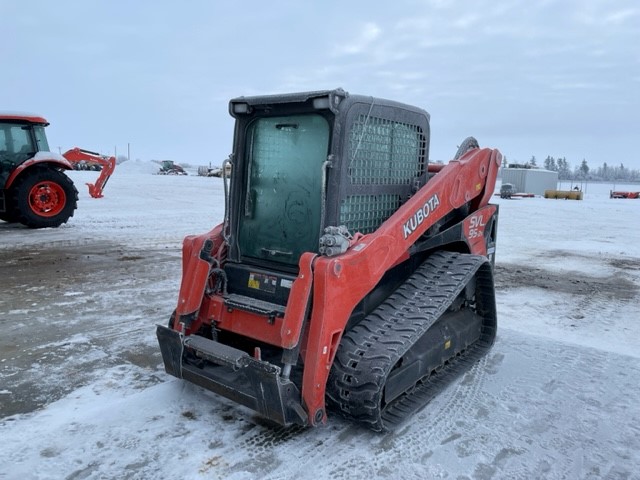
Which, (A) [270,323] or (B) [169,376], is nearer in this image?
(A) [270,323]

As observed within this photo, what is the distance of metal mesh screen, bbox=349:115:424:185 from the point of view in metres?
3.77

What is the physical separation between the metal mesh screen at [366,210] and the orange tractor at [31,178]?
Answer: 990 cm

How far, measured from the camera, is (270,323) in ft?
11.8

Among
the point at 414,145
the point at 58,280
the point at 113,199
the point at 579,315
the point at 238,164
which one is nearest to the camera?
the point at 238,164

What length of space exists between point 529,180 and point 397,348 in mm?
42089

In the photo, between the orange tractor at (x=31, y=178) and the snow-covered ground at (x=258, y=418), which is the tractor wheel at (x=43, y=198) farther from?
the snow-covered ground at (x=258, y=418)

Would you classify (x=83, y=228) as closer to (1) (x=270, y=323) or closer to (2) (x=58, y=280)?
(2) (x=58, y=280)

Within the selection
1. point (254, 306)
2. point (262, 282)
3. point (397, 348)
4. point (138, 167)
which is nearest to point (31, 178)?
point (262, 282)

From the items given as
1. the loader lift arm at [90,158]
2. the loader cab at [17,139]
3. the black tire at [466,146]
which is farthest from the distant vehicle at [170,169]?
the black tire at [466,146]

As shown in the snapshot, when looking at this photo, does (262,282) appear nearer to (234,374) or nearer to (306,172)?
(234,374)

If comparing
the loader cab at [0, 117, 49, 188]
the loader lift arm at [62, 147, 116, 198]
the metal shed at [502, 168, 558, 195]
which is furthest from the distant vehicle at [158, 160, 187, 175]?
the loader cab at [0, 117, 49, 188]

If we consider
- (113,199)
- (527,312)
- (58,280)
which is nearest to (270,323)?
(527,312)

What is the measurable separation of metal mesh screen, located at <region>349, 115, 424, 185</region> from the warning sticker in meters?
0.86

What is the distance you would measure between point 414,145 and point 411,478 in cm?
252
